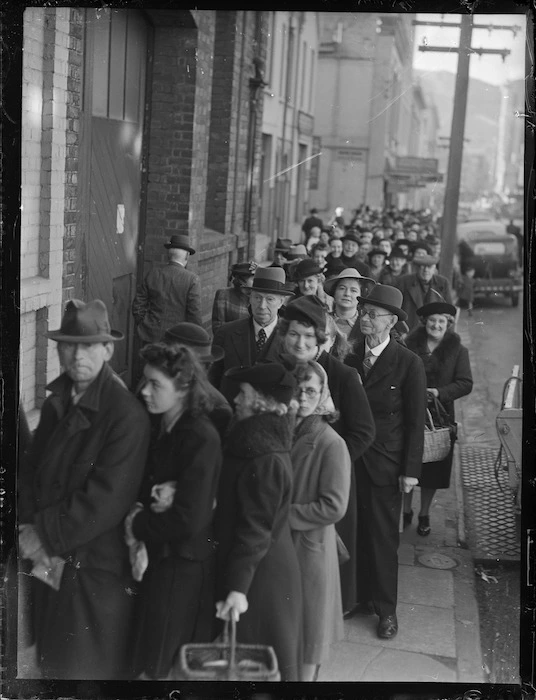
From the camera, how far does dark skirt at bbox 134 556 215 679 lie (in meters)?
4.08

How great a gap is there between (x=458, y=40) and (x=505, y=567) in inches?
116

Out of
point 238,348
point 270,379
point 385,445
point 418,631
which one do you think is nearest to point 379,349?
point 385,445

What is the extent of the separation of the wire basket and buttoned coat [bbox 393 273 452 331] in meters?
3.26

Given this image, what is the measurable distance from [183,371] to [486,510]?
3728 mm

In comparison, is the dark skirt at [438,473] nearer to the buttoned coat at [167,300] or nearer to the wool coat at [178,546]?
the buttoned coat at [167,300]

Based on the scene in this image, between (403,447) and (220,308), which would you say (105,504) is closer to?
(403,447)

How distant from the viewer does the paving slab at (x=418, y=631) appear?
4.66m

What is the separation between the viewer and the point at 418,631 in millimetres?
4758

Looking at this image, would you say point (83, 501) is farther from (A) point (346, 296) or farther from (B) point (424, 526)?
(B) point (424, 526)

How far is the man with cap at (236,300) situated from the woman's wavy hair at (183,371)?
2623mm

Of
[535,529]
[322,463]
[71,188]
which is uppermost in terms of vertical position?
[71,188]

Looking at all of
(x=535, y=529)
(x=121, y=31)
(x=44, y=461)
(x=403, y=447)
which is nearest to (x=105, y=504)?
(x=44, y=461)

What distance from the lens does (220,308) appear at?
6738 mm

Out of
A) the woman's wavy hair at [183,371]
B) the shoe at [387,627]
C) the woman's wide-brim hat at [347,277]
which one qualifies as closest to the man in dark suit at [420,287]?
the woman's wide-brim hat at [347,277]
